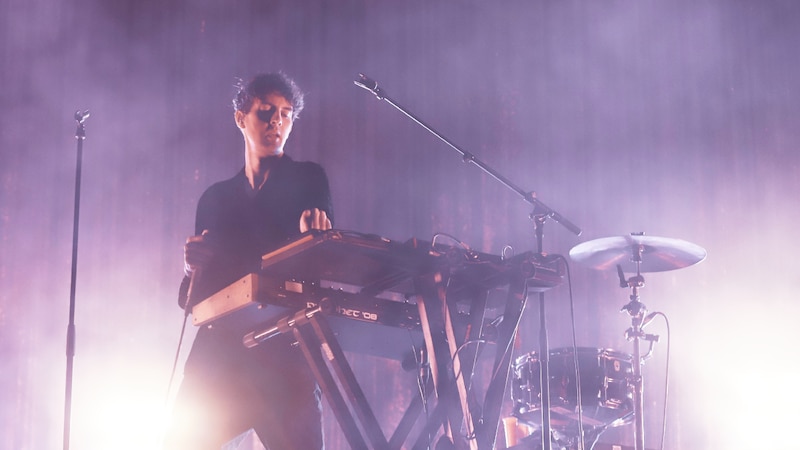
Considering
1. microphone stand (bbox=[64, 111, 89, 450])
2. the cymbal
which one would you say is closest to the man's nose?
microphone stand (bbox=[64, 111, 89, 450])

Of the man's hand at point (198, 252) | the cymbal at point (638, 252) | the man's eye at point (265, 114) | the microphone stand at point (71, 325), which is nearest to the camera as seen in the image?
the man's hand at point (198, 252)

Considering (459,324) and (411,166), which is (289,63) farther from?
(459,324)

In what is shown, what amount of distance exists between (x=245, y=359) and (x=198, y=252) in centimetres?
38

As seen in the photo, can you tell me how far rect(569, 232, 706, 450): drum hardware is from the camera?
163 inches

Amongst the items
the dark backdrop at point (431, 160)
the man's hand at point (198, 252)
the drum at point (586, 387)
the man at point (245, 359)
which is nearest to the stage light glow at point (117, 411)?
the dark backdrop at point (431, 160)

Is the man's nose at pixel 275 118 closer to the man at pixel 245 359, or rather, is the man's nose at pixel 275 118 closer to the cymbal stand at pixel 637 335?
the man at pixel 245 359

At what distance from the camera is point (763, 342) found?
5402 mm

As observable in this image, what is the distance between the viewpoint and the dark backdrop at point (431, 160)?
5.48 metres

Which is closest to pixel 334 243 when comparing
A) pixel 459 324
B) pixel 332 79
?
pixel 459 324

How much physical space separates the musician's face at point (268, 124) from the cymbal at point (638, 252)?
1.75 m

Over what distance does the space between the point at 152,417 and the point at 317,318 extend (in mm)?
3427

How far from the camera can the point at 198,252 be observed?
8.41ft

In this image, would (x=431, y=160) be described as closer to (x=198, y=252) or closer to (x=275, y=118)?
(x=275, y=118)

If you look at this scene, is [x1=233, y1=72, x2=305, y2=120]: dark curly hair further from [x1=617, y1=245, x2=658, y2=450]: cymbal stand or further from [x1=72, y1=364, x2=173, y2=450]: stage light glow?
[x1=72, y1=364, x2=173, y2=450]: stage light glow
